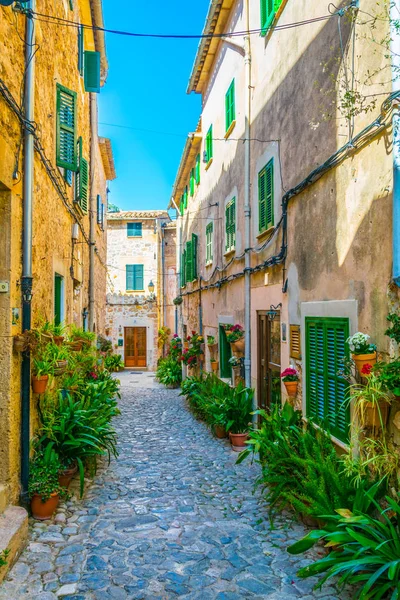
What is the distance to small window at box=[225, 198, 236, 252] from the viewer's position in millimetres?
9367

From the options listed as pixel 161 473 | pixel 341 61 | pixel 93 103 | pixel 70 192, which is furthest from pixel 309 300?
pixel 93 103

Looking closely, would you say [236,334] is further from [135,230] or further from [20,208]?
[135,230]

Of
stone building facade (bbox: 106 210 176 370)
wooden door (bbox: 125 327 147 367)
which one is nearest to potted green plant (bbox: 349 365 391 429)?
stone building facade (bbox: 106 210 176 370)

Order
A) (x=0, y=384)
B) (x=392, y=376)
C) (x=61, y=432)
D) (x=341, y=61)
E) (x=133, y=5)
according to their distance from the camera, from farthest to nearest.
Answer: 1. (x=133, y=5)
2. (x=61, y=432)
3. (x=341, y=61)
4. (x=0, y=384)
5. (x=392, y=376)

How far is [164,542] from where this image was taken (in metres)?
4.30

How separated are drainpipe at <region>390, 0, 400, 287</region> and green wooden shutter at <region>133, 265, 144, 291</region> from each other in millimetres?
21971

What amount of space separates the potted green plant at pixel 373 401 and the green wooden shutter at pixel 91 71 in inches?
321

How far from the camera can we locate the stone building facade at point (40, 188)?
4254 millimetres

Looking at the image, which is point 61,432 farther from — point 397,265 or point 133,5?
point 133,5

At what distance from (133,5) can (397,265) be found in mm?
6709

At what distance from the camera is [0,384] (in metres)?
4.25

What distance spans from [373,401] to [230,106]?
7.89 meters

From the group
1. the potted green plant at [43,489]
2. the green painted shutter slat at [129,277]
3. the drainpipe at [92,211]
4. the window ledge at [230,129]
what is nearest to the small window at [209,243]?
the window ledge at [230,129]

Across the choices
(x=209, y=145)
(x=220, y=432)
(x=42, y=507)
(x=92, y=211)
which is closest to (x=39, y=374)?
(x=42, y=507)
